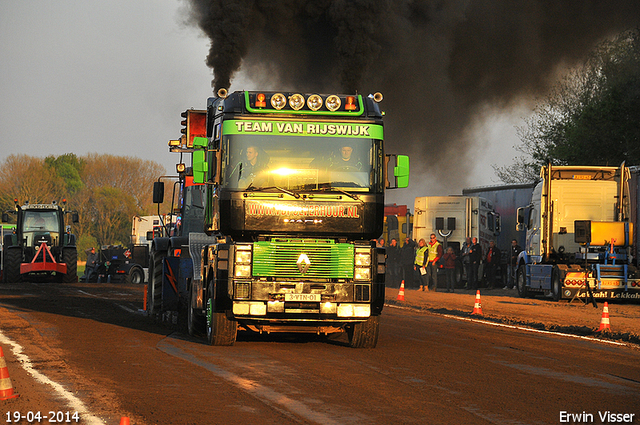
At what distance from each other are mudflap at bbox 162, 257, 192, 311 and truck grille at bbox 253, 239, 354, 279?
4.63 meters

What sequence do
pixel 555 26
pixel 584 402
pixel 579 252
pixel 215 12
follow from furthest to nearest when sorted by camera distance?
pixel 555 26, pixel 215 12, pixel 579 252, pixel 584 402

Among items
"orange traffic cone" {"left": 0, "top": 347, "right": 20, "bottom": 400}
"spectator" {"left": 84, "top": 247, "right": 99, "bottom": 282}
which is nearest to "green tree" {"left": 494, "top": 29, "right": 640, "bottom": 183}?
"spectator" {"left": 84, "top": 247, "right": 99, "bottom": 282}

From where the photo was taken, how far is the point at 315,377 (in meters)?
9.77

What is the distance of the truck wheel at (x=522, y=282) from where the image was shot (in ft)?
90.0

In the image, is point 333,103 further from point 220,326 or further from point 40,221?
point 40,221

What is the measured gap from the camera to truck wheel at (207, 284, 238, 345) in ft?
40.3

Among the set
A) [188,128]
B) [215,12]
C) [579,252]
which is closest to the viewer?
[188,128]

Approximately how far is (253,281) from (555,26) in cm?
2796

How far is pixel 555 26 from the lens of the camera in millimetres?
36219

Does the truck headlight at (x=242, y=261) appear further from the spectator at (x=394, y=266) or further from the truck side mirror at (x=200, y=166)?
the spectator at (x=394, y=266)

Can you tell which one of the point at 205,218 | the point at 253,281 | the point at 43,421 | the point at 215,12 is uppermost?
the point at 215,12

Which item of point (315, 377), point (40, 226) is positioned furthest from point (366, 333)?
point (40, 226)

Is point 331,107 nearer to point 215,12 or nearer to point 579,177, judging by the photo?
point 579,177

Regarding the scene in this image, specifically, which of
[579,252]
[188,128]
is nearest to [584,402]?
[188,128]
